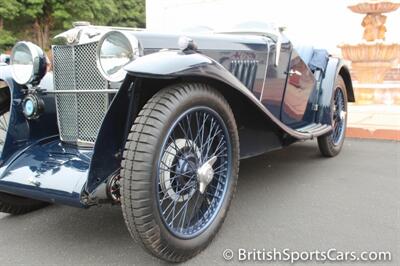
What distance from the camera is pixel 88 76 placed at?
2.62 m

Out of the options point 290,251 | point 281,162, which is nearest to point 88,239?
point 290,251

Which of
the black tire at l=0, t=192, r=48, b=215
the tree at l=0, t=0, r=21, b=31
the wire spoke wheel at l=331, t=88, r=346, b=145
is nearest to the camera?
the black tire at l=0, t=192, r=48, b=215

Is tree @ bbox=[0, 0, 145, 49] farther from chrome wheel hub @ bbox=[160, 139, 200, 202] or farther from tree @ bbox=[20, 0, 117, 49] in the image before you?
chrome wheel hub @ bbox=[160, 139, 200, 202]

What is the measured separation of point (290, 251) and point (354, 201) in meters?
1.02

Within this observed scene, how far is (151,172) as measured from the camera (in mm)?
1964

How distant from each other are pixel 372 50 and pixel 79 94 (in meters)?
5.93

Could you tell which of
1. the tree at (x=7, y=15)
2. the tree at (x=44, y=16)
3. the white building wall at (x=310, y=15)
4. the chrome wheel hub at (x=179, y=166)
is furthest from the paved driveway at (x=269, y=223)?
the tree at (x=44, y=16)

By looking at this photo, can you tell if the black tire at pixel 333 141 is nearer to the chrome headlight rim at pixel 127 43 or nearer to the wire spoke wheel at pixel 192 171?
the wire spoke wheel at pixel 192 171

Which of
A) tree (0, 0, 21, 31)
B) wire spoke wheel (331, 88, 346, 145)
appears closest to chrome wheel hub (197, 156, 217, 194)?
wire spoke wheel (331, 88, 346, 145)

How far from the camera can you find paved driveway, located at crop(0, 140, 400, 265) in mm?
2379

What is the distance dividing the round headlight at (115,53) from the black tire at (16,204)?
3.96 feet

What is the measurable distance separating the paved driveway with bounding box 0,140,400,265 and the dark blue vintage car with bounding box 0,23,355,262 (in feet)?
0.80

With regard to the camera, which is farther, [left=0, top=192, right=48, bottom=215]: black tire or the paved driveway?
[left=0, top=192, right=48, bottom=215]: black tire

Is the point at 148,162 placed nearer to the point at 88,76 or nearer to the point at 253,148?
the point at 88,76
